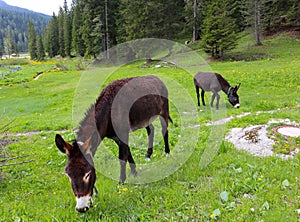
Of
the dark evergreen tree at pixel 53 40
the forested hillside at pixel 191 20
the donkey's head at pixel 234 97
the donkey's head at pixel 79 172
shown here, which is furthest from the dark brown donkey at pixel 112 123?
the dark evergreen tree at pixel 53 40

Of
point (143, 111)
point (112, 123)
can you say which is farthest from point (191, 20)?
point (112, 123)

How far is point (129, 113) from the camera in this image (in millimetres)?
5023

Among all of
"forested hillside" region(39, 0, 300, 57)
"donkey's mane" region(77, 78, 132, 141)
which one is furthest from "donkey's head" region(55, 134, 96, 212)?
"forested hillside" region(39, 0, 300, 57)

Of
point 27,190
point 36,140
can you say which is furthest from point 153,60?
point 27,190

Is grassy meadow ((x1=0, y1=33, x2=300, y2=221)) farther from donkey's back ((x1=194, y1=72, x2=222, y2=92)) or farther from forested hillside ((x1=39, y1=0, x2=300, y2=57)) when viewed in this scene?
forested hillside ((x1=39, y1=0, x2=300, y2=57))

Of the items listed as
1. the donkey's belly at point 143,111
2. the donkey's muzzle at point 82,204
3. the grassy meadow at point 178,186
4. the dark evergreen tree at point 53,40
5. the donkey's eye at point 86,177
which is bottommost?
the grassy meadow at point 178,186

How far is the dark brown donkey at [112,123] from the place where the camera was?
11.5ft

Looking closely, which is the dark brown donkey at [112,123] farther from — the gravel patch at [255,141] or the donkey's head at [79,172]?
the gravel patch at [255,141]

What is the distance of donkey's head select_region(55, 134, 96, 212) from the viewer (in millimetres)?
3451

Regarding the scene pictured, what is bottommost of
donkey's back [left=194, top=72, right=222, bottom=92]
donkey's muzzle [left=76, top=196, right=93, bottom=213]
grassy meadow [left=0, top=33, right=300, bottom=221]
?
grassy meadow [left=0, top=33, right=300, bottom=221]

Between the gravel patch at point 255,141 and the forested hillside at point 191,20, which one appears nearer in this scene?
the gravel patch at point 255,141

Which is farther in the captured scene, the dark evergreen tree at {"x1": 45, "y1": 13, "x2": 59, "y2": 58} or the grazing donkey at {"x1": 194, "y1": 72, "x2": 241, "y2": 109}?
the dark evergreen tree at {"x1": 45, "y1": 13, "x2": 59, "y2": 58}

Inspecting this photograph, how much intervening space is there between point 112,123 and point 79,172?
138cm

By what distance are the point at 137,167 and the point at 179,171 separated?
3.56 ft
